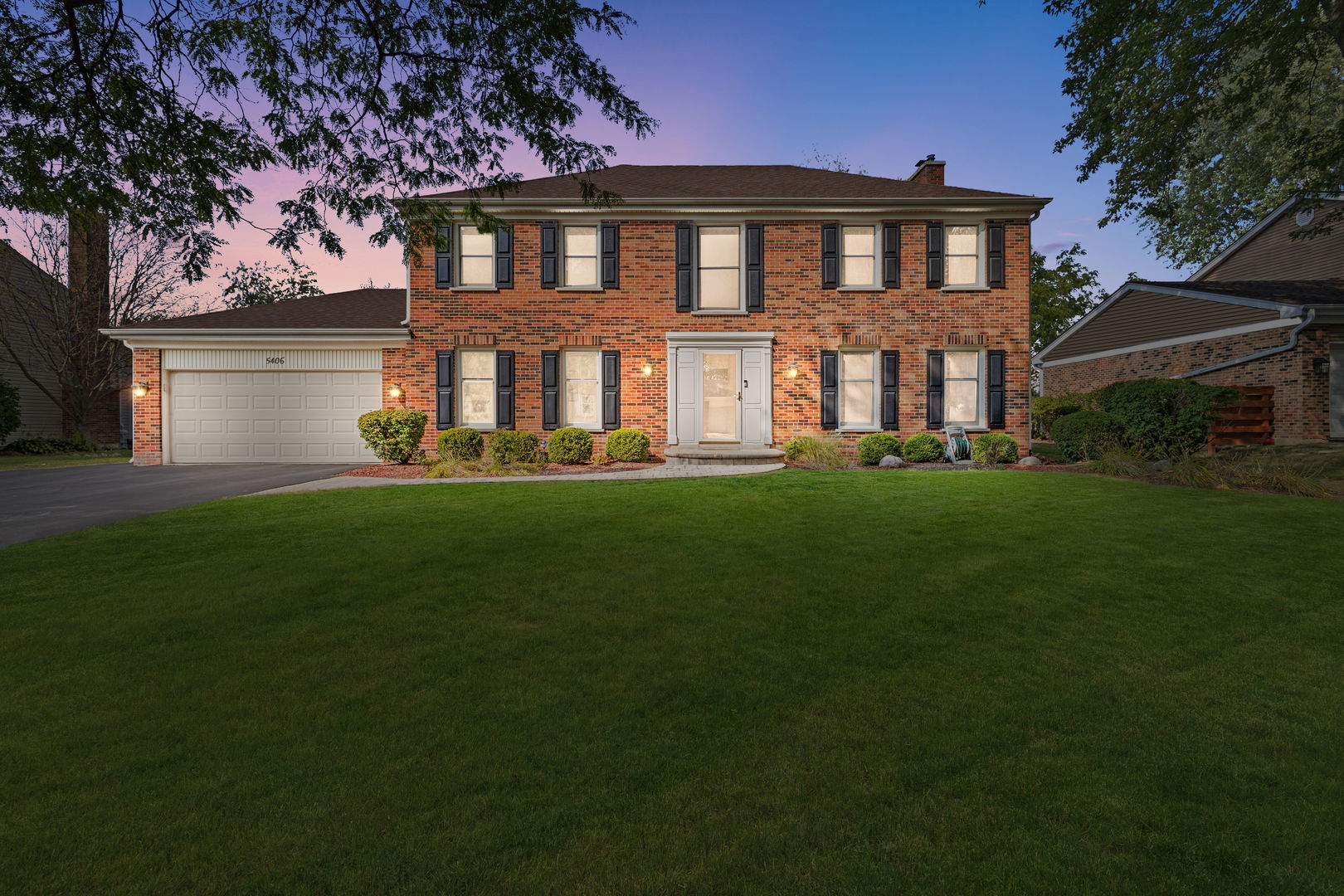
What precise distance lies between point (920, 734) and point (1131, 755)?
0.77m

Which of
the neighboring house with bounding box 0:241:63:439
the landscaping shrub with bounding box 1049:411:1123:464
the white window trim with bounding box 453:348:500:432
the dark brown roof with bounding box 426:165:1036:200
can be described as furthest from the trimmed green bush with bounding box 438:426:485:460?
the neighboring house with bounding box 0:241:63:439

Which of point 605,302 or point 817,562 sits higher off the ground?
point 605,302

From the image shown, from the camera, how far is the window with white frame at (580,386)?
14828mm

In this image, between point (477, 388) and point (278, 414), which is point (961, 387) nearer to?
point (477, 388)

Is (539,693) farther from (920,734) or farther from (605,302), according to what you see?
(605,302)

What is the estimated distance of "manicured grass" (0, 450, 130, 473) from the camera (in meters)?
14.9

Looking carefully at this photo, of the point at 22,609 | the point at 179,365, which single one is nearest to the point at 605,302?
the point at 179,365

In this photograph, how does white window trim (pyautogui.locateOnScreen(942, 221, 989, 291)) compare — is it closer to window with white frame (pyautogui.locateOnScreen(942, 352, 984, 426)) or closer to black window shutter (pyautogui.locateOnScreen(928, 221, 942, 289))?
black window shutter (pyautogui.locateOnScreen(928, 221, 942, 289))

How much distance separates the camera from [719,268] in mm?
14836

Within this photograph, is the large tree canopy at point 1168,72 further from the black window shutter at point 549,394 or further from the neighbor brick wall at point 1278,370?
the black window shutter at point 549,394

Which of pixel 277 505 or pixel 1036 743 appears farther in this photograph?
pixel 277 505

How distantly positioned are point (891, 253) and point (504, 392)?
31.1 ft

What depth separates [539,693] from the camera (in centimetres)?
294

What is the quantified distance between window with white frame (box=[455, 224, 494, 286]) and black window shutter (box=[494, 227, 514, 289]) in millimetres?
175
